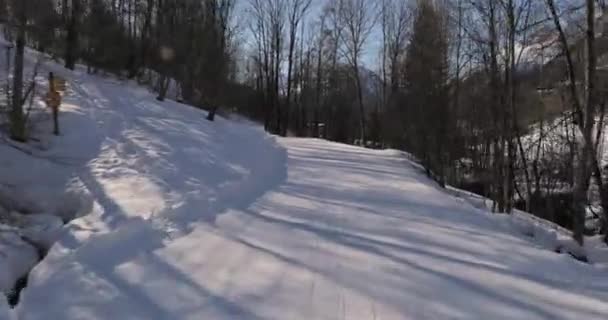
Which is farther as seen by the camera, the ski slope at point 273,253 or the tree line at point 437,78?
the tree line at point 437,78

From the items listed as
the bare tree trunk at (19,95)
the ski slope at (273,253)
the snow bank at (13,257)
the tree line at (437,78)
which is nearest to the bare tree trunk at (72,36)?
the tree line at (437,78)

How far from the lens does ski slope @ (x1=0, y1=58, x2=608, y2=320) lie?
4074mm

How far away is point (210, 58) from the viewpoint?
24.3m

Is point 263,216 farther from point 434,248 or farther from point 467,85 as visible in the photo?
point 467,85

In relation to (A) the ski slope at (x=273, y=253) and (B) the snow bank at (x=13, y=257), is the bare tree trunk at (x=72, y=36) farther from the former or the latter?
(B) the snow bank at (x=13, y=257)

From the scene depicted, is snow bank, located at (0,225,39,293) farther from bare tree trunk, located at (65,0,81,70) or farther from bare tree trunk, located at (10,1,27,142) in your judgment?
bare tree trunk, located at (65,0,81,70)

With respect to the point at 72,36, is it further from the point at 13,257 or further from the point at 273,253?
the point at 273,253

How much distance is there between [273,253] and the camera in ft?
17.4

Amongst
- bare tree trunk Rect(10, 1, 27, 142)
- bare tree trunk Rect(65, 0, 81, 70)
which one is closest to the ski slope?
bare tree trunk Rect(10, 1, 27, 142)

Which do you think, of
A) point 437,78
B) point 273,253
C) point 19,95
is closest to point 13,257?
point 273,253

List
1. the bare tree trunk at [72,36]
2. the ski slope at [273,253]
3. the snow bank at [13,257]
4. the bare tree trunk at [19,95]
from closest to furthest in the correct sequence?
the ski slope at [273,253]
the snow bank at [13,257]
the bare tree trunk at [19,95]
the bare tree trunk at [72,36]

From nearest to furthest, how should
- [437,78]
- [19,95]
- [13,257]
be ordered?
[13,257], [19,95], [437,78]

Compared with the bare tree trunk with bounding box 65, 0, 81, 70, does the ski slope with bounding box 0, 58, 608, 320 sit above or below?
below

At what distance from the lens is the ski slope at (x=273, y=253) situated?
4074mm
